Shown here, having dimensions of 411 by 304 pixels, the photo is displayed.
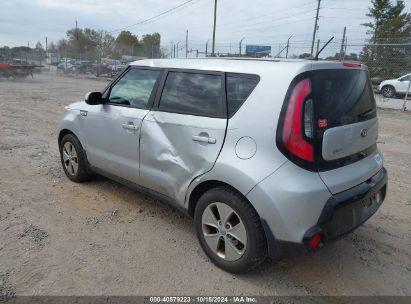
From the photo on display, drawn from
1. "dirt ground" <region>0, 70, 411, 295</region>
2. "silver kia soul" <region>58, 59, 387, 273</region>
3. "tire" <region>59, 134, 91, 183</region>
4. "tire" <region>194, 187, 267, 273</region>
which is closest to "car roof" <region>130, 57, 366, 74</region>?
"silver kia soul" <region>58, 59, 387, 273</region>

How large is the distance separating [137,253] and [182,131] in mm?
1154

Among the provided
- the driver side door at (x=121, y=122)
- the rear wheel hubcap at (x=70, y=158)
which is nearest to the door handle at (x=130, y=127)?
the driver side door at (x=121, y=122)

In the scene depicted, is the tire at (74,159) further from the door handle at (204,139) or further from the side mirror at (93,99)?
the door handle at (204,139)

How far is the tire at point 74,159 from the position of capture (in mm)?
4602

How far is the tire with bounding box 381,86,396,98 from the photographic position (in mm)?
19000

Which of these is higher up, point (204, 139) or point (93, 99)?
point (93, 99)

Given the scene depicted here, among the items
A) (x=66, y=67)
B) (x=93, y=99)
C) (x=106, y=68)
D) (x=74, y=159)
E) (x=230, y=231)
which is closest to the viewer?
(x=230, y=231)

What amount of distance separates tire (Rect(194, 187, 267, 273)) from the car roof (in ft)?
3.16

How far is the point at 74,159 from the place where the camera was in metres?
4.77

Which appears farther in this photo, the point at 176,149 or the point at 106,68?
the point at 106,68

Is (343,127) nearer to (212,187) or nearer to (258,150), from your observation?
(258,150)

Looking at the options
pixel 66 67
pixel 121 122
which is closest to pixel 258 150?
pixel 121 122

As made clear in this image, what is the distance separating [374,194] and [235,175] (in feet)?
4.02

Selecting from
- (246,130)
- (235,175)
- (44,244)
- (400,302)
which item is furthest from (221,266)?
(44,244)
